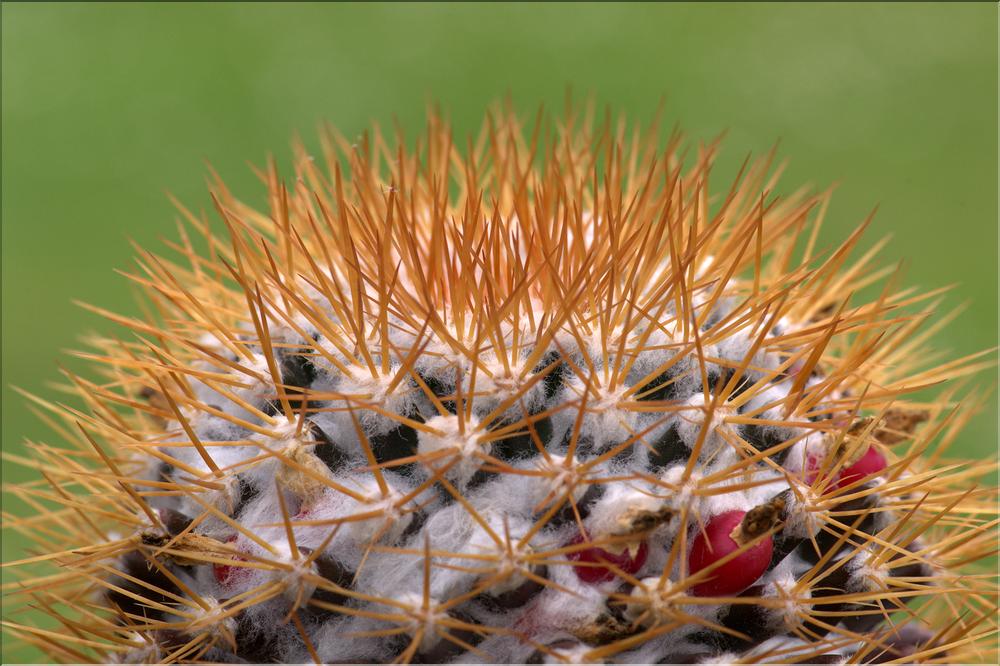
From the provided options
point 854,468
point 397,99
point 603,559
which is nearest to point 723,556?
point 603,559

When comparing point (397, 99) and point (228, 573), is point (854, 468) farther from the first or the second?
point (397, 99)

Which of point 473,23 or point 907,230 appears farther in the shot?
point 473,23

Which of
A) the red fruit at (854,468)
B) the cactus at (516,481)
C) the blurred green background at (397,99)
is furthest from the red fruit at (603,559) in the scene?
the blurred green background at (397,99)

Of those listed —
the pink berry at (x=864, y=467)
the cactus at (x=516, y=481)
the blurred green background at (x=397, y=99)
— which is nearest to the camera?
the cactus at (x=516, y=481)

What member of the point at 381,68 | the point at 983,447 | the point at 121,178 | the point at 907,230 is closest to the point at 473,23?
the point at 381,68

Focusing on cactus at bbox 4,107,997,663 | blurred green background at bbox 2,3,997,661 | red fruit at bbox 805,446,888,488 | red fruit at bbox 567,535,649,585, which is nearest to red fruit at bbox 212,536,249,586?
cactus at bbox 4,107,997,663

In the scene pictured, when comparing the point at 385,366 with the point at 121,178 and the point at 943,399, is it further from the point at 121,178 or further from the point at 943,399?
the point at 121,178

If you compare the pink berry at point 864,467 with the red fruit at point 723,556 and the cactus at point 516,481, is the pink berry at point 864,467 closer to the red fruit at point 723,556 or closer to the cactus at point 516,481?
the cactus at point 516,481

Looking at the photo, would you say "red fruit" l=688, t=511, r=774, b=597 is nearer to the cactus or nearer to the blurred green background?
the cactus
